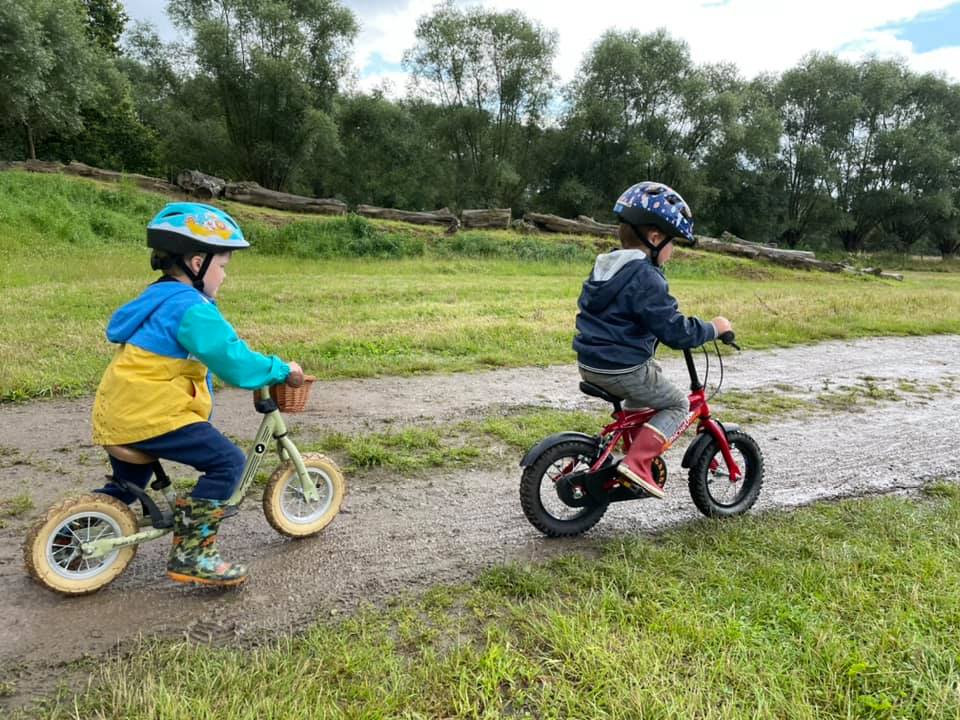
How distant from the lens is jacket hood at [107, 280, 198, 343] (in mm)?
2865

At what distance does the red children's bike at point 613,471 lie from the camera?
3.62 m

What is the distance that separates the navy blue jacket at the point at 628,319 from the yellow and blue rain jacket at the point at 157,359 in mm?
1851

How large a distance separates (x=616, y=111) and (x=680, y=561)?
33.7m

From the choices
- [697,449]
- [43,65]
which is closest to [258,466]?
[697,449]

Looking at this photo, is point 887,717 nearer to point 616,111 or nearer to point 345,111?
point 345,111

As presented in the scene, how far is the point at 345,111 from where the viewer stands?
30078mm

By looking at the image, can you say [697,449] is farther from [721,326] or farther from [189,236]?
[189,236]

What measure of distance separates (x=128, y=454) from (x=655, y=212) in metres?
2.91

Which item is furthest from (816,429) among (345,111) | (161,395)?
(345,111)

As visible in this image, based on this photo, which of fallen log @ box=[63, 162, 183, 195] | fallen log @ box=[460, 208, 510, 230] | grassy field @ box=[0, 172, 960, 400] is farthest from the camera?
fallen log @ box=[460, 208, 510, 230]

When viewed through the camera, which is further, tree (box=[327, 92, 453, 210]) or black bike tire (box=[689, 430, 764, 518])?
tree (box=[327, 92, 453, 210])

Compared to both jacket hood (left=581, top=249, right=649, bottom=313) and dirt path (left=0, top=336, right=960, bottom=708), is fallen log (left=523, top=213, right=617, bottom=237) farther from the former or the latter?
jacket hood (left=581, top=249, right=649, bottom=313)

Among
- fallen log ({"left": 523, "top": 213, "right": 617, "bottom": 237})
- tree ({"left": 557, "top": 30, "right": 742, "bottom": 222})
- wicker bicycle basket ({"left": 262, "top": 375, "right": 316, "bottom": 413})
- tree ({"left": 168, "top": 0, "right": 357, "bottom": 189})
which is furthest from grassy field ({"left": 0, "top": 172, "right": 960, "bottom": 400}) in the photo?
tree ({"left": 557, "top": 30, "right": 742, "bottom": 222})

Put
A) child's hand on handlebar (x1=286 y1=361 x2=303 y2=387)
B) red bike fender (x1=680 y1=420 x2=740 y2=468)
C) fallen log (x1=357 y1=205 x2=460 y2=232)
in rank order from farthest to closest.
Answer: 1. fallen log (x1=357 y1=205 x2=460 y2=232)
2. red bike fender (x1=680 y1=420 x2=740 y2=468)
3. child's hand on handlebar (x1=286 y1=361 x2=303 y2=387)
